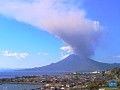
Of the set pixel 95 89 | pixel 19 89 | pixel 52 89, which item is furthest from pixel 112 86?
pixel 19 89

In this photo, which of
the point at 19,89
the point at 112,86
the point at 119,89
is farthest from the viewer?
the point at 19,89

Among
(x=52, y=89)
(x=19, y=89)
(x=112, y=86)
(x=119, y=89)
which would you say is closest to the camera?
(x=119, y=89)

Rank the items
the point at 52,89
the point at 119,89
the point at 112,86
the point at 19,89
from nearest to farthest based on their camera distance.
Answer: the point at 119,89 → the point at 112,86 → the point at 52,89 → the point at 19,89

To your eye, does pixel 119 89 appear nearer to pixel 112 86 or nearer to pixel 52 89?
pixel 112 86

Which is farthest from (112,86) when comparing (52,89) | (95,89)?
(52,89)

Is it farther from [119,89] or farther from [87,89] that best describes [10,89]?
[119,89]

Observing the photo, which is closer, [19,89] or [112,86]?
[112,86]

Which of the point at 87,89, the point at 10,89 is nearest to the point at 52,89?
the point at 87,89

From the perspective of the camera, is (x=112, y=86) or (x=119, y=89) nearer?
(x=119, y=89)

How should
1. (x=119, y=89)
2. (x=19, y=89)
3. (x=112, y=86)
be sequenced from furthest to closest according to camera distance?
(x=19, y=89) → (x=112, y=86) → (x=119, y=89)
